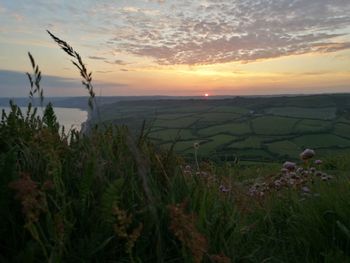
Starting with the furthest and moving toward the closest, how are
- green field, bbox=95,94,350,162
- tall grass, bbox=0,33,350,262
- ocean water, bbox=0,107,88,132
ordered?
green field, bbox=95,94,350,162
ocean water, bbox=0,107,88,132
tall grass, bbox=0,33,350,262

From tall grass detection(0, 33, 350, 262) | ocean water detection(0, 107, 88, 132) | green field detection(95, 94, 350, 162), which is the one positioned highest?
ocean water detection(0, 107, 88, 132)

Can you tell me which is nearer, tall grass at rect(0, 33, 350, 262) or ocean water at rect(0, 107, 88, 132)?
tall grass at rect(0, 33, 350, 262)

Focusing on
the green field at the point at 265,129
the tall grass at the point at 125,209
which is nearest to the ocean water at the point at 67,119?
the tall grass at the point at 125,209

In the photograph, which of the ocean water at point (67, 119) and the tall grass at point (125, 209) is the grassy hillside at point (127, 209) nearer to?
the tall grass at point (125, 209)

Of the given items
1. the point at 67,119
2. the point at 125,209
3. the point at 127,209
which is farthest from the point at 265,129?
the point at 127,209

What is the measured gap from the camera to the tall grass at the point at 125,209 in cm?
213

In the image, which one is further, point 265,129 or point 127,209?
point 265,129

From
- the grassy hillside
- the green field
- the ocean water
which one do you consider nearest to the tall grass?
the grassy hillside

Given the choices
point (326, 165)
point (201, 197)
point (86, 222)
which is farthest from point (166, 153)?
point (326, 165)

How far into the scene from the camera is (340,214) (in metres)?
3.38

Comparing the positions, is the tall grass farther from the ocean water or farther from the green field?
the green field

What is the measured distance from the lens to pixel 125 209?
9.04ft

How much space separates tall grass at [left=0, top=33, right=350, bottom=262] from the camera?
213 centimetres

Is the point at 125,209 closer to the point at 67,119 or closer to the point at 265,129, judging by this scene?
the point at 67,119
